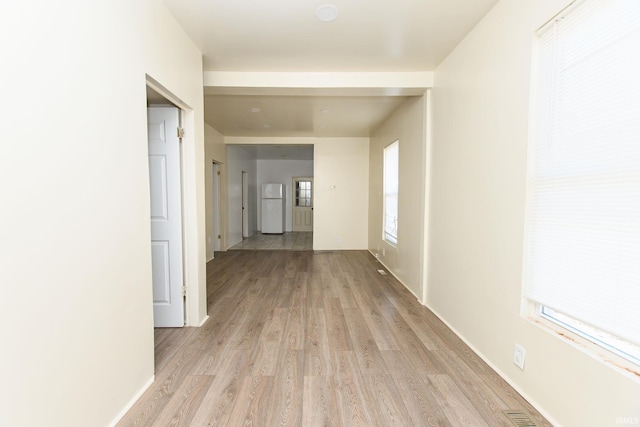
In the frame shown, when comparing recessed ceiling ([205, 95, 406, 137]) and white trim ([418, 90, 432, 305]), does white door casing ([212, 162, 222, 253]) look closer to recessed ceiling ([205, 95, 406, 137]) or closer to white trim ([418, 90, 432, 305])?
recessed ceiling ([205, 95, 406, 137])

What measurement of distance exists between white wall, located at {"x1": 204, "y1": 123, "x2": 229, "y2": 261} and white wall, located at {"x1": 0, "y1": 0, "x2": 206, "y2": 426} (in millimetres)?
3444

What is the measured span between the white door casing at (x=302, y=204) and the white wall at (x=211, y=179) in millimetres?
3446

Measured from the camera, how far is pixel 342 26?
2107 mm

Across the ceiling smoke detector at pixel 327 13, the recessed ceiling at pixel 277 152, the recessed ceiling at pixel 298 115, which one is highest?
the ceiling smoke detector at pixel 327 13

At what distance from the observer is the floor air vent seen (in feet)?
4.60

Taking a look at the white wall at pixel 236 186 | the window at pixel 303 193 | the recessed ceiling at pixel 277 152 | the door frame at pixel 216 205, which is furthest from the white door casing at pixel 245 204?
the window at pixel 303 193

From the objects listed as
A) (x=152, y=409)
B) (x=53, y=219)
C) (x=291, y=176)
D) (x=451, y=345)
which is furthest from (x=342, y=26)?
(x=291, y=176)

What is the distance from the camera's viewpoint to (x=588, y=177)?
1.25 m

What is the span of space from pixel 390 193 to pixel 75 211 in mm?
4074

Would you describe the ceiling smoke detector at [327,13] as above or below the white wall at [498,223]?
above

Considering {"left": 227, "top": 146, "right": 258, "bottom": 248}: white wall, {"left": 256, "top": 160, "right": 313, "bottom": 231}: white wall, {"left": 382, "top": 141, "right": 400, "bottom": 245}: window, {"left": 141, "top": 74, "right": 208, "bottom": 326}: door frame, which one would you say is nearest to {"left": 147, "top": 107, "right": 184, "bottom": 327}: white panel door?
{"left": 141, "top": 74, "right": 208, "bottom": 326}: door frame

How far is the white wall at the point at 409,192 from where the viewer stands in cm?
314

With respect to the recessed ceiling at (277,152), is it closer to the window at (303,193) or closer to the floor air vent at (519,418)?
the window at (303,193)

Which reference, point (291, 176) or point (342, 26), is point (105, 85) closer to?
point (342, 26)
